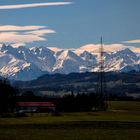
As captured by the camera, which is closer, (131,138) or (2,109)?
(131,138)

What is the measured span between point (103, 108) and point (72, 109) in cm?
1096

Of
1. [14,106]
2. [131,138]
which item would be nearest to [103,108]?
[14,106]

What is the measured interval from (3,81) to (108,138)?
13814 cm

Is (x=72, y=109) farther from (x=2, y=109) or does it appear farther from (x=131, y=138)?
(x=131, y=138)

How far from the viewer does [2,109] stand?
170250 mm

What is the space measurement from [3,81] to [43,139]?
138 metres

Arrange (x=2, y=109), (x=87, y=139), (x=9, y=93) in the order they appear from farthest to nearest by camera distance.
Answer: (x=9, y=93) → (x=2, y=109) → (x=87, y=139)

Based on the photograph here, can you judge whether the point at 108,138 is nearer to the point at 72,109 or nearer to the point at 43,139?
the point at 43,139

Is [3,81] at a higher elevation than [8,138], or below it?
higher

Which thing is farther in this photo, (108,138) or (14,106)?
(14,106)

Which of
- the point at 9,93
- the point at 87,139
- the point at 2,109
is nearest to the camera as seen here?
the point at 87,139

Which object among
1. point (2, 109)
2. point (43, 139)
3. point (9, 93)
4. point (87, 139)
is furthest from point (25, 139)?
point (9, 93)

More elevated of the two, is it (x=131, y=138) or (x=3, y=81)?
(x=3, y=81)

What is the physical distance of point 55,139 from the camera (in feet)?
184
